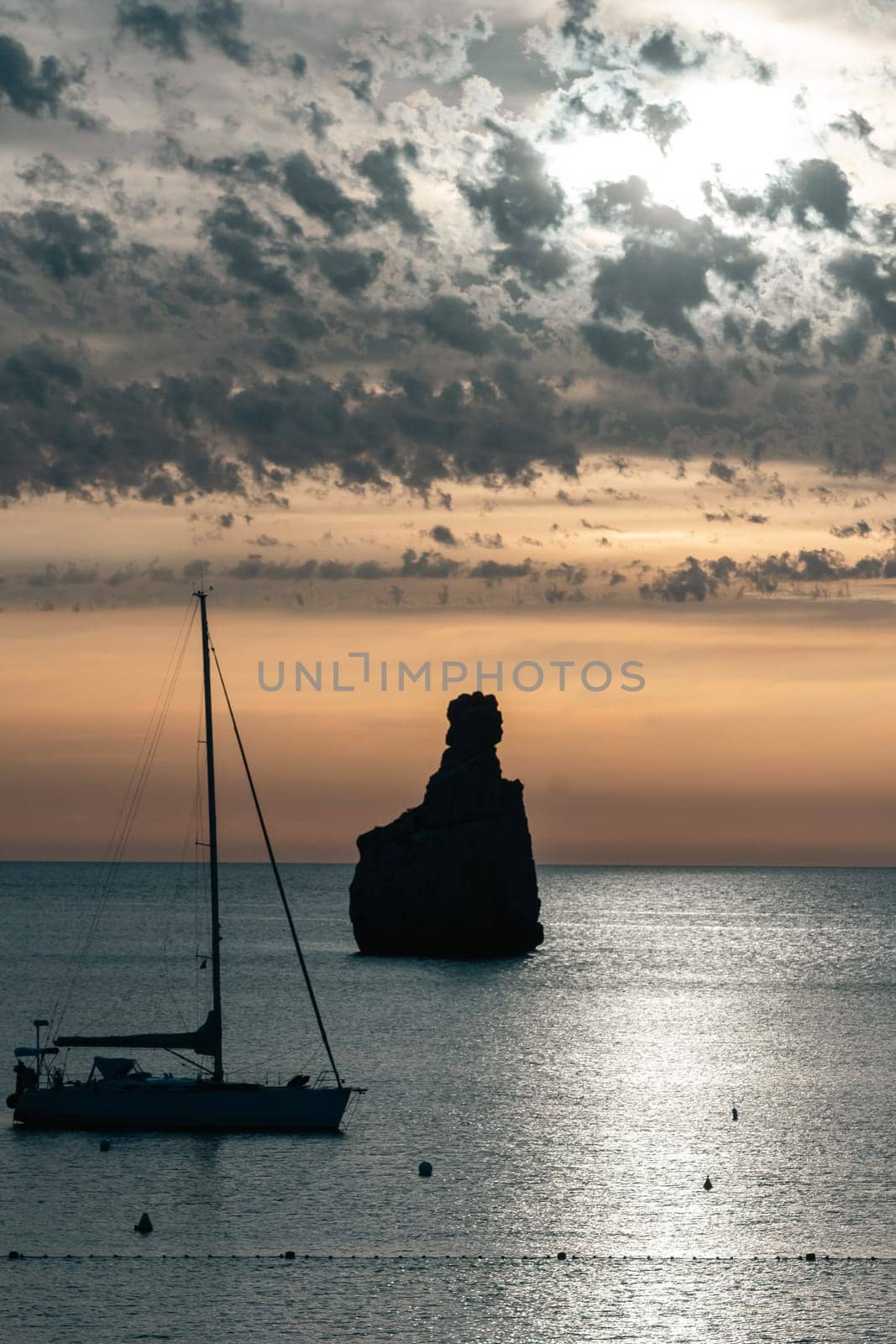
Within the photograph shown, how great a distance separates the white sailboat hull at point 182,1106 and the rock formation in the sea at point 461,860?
2777 inches

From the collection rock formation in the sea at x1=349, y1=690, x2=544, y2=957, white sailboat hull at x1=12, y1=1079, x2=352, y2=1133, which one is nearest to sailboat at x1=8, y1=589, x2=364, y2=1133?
white sailboat hull at x1=12, y1=1079, x2=352, y2=1133

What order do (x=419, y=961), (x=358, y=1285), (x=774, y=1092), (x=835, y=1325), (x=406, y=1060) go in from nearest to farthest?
(x=835, y=1325) < (x=358, y=1285) < (x=774, y=1092) < (x=406, y=1060) < (x=419, y=961)

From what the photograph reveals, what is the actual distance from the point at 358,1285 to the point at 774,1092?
1620 inches

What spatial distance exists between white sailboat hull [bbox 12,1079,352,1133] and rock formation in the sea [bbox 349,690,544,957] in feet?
231

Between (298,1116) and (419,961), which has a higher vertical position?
(298,1116)

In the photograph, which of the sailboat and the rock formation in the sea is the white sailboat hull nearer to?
the sailboat

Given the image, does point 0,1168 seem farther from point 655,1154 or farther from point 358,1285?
point 655,1154

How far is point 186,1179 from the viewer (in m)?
61.3

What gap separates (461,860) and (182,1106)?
71.3 m

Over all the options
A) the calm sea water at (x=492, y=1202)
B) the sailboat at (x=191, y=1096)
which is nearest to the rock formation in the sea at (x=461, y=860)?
the calm sea water at (x=492, y=1202)

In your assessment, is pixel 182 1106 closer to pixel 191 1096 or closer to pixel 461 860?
pixel 191 1096

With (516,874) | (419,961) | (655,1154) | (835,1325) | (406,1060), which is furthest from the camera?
(419,961)

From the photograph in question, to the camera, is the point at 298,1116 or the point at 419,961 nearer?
the point at 298,1116

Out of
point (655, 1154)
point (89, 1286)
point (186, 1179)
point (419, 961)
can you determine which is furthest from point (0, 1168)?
point (419, 961)
